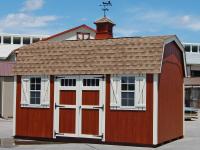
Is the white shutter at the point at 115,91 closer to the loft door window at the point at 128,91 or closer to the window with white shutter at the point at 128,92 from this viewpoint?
the window with white shutter at the point at 128,92

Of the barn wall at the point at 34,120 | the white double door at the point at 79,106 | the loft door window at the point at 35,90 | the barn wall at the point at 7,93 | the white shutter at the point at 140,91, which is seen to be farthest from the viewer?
the barn wall at the point at 7,93

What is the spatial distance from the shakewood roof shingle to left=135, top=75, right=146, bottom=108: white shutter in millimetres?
290


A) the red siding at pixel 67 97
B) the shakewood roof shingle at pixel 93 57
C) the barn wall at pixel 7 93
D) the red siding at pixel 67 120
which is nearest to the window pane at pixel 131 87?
the shakewood roof shingle at pixel 93 57

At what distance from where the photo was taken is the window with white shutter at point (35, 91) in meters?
17.3

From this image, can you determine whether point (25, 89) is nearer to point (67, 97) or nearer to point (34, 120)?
point (34, 120)

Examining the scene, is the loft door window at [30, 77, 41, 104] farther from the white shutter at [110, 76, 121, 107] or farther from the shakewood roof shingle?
the white shutter at [110, 76, 121, 107]

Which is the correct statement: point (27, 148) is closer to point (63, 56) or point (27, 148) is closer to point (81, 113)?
point (81, 113)

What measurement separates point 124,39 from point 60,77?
277 cm

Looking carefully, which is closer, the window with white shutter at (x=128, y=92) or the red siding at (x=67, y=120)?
the window with white shutter at (x=128, y=92)

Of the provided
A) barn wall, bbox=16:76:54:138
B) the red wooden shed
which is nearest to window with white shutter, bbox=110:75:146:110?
the red wooden shed

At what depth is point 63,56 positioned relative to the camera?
56.8 feet

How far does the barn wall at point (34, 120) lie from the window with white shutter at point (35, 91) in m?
0.18

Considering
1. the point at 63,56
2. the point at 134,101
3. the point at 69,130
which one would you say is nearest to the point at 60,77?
the point at 63,56

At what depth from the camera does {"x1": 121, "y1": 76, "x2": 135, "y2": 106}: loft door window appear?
622 inches
